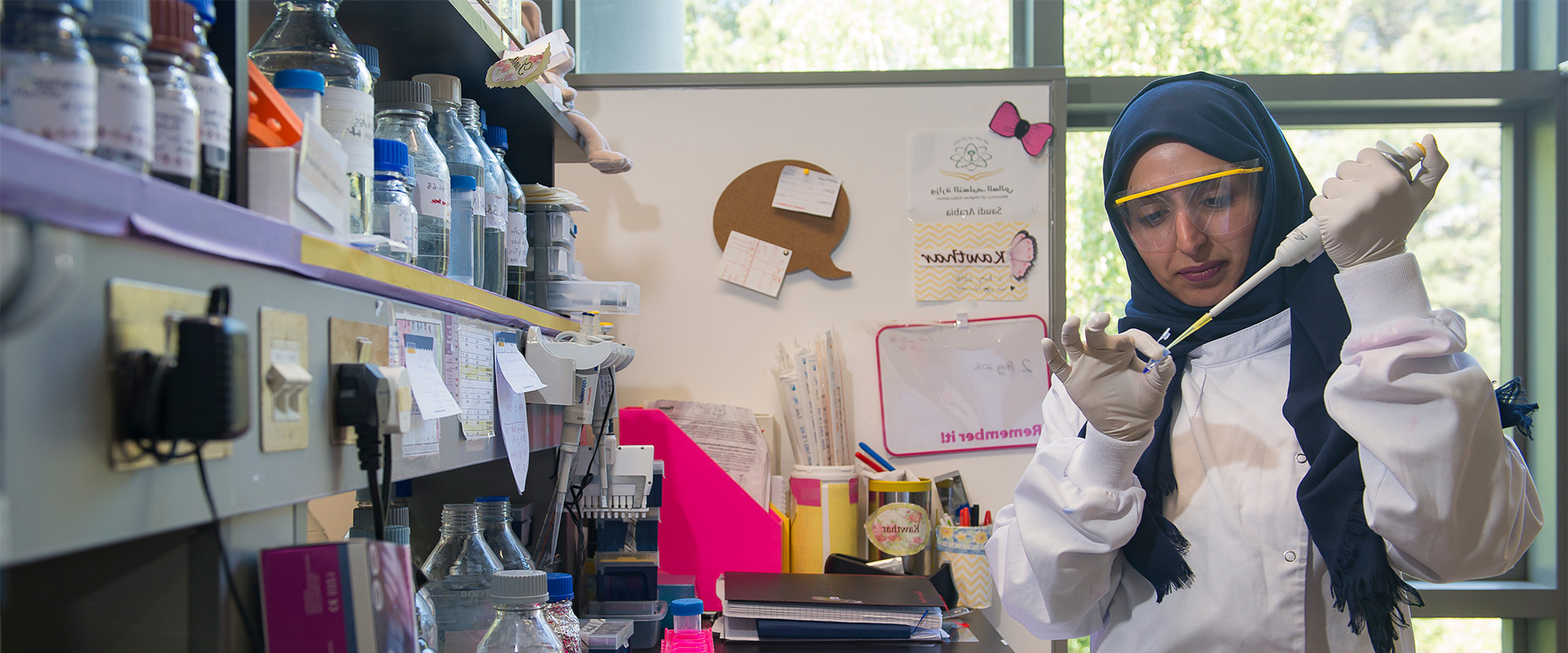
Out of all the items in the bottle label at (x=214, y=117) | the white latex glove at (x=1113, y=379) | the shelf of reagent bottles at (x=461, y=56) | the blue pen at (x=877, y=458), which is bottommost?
the blue pen at (x=877, y=458)

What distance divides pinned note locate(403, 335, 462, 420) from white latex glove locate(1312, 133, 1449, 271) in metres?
1.09

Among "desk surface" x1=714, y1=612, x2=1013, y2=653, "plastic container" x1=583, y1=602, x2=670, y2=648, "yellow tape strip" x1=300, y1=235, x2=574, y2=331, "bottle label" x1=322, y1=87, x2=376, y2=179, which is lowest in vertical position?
"desk surface" x1=714, y1=612, x2=1013, y2=653

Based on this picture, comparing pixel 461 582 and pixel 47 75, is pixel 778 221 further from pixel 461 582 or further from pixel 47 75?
pixel 47 75

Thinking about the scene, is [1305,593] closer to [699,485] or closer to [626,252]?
[699,485]

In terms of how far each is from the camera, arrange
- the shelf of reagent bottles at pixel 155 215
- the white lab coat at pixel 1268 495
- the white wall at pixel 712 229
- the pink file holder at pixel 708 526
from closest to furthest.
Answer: the shelf of reagent bottles at pixel 155 215, the white lab coat at pixel 1268 495, the pink file holder at pixel 708 526, the white wall at pixel 712 229

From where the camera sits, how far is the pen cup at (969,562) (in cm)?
189

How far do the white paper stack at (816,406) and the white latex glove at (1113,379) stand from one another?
3.02ft

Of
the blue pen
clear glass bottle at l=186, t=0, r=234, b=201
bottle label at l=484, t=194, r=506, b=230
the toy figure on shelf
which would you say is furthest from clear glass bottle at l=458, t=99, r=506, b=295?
the blue pen

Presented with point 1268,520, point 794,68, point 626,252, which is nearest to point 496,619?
point 1268,520

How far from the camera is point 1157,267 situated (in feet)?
4.66

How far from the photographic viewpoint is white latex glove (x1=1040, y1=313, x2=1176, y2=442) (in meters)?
1.21

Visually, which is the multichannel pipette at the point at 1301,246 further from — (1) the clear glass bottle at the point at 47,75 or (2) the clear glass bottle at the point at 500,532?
(1) the clear glass bottle at the point at 47,75

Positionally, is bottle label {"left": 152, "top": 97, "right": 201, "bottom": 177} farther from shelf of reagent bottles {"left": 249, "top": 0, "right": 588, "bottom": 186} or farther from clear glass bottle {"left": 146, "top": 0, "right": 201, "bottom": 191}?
shelf of reagent bottles {"left": 249, "top": 0, "right": 588, "bottom": 186}

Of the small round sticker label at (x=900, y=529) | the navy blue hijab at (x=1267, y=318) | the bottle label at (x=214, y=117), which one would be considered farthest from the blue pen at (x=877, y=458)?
the bottle label at (x=214, y=117)
